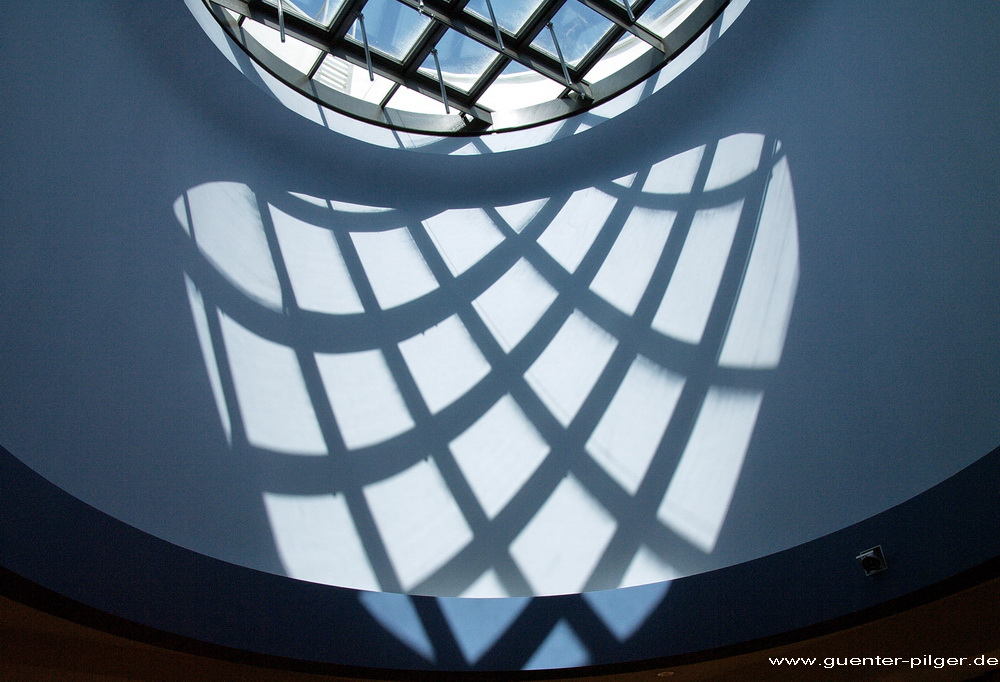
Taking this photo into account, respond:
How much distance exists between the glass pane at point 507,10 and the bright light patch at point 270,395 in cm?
716

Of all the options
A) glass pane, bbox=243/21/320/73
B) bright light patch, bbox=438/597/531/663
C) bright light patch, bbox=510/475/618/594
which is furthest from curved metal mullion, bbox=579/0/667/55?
bright light patch, bbox=438/597/531/663

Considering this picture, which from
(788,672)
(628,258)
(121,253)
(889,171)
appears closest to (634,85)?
(628,258)

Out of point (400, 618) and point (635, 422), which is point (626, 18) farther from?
point (400, 618)

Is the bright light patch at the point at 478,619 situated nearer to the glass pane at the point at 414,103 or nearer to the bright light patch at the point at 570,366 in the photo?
the bright light patch at the point at 570,366

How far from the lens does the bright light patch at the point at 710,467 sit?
31.7 ft

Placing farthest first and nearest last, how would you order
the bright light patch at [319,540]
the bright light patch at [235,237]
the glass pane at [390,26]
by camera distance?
the glass pane at [390,26] → the bright light patch at [235,237] → the bright light patch at [319,540]

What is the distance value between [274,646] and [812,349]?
25.7 feet

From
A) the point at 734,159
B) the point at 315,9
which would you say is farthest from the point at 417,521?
the point at 315,9

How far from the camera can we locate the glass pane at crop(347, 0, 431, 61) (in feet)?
41.2

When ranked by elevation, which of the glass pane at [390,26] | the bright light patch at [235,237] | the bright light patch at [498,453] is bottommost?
the bright light patch at [498,453]

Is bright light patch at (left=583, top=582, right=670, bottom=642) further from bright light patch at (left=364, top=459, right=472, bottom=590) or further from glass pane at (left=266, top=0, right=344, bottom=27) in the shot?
glass pane at (left=266, top=0, right=344, bottom=27)

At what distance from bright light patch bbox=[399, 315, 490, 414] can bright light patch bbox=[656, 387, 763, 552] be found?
376 cm

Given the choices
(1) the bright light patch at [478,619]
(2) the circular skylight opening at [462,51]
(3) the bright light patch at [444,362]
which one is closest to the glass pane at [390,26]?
(2) the circular skylight opening at [462,51]

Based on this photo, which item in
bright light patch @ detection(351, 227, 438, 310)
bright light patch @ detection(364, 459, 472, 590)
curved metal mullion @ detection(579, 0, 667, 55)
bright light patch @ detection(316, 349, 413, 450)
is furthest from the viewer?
bright light patch @ detection(351, 227, 438, 310)
